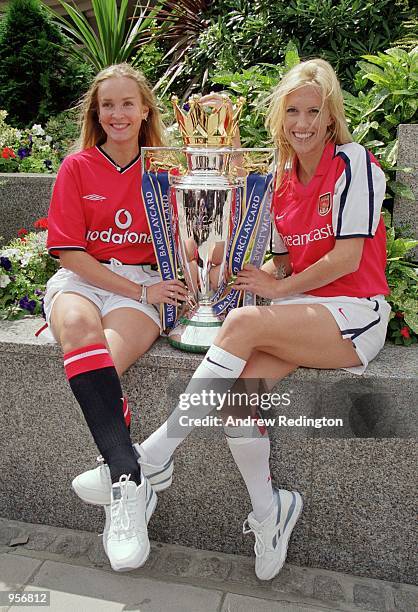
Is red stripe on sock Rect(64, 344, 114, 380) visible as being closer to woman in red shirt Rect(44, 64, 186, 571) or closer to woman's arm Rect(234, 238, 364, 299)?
woman in red shirt Rect(44, 64, 186, 571)

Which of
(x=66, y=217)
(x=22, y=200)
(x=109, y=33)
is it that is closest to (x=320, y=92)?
(x=66, y=217)

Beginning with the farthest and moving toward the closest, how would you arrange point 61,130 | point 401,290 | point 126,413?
point 61,130 → point 401,290 → point 126,413

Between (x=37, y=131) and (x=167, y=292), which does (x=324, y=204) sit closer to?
(x=167, y=292)

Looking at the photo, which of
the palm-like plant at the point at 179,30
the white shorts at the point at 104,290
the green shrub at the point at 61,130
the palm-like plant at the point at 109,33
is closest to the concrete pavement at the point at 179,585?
the white shorts at the point at 104,290

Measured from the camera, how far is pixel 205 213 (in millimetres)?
2230

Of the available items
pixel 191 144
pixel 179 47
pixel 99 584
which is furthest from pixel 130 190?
pixel 179 47

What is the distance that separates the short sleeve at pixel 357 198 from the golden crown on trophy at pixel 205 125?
42cm

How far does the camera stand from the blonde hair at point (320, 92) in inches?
85.2

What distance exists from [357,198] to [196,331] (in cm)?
71

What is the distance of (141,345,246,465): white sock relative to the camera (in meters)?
2.06

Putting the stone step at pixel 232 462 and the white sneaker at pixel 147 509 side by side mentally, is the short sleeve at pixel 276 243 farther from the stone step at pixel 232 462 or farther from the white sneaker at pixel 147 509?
the white sneaker at pixel 147 509

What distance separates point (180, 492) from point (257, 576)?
1.31 feet

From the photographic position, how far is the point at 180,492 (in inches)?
94.9

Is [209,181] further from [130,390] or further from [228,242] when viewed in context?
[130,390]
